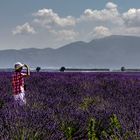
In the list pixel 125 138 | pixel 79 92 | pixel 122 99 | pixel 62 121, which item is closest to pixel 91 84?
pixel 79 92

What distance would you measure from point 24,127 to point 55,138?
12.3 inches

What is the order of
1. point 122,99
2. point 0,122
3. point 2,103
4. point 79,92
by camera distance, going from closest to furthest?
1. point 0,122
2. point 2,103
3. point 122,99
4. point 79,92

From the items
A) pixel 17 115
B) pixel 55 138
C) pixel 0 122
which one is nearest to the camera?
pixel 55 138

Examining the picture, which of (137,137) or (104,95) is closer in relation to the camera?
(137,137)

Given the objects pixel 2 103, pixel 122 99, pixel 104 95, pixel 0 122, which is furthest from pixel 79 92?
pixel 0 122

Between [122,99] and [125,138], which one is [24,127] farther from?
[122,99]

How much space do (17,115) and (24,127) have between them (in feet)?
2.49

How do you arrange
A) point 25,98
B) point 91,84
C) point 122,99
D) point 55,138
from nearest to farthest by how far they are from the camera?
point 55,138
point 25,98
point 122,99
point 91,84

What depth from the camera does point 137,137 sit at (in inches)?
163

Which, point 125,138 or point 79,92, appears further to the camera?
point 79,92

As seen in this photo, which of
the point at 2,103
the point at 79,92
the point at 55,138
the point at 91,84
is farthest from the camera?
the point at 91,84

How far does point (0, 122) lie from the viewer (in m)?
4.48

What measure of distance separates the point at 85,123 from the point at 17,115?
2.39 feet

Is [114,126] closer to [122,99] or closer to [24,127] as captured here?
[24,127]
